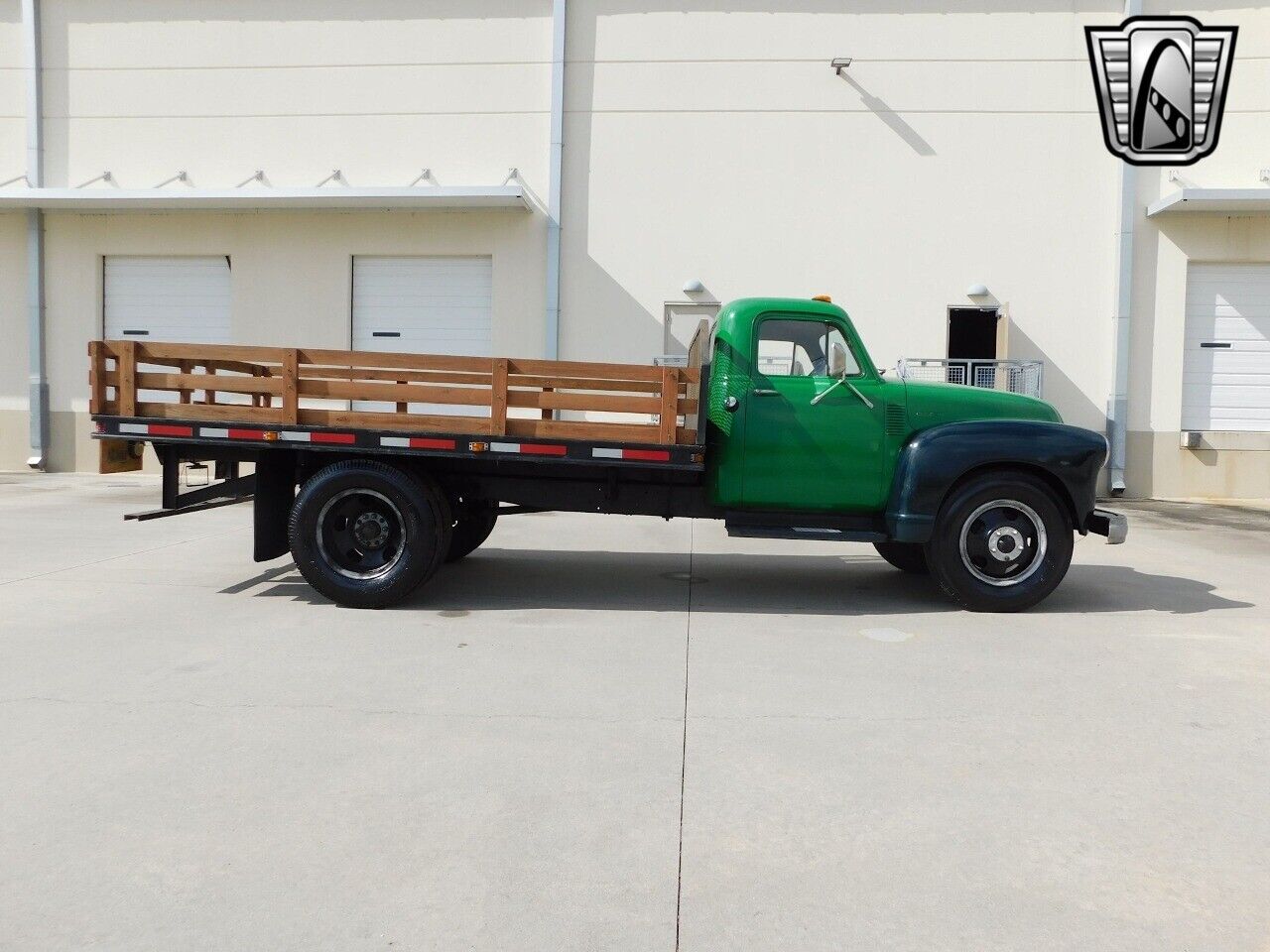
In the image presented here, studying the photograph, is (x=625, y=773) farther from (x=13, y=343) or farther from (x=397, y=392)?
(x=13, y=343)

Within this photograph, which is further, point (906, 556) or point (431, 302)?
point (431, 302)

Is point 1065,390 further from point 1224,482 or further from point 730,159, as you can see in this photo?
point 730,159

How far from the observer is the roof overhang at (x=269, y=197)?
46.6 feet

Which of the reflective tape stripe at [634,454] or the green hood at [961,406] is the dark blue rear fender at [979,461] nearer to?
the green hood at [961,406]

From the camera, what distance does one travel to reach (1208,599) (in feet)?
22.5

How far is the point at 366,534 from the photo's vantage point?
20.8ft

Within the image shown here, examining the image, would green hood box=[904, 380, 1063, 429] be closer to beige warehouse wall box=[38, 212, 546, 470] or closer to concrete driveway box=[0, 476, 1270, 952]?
concrete driveway box=[0, 476, 1270, 952]

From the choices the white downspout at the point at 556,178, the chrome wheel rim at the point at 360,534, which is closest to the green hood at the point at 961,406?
the chrome wheel rim at the point at 360,534

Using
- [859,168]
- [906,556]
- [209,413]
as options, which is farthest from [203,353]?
[859,168]

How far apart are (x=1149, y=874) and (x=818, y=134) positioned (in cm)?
1354

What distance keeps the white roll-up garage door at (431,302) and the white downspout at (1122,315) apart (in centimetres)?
976

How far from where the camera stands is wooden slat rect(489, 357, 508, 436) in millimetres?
6188

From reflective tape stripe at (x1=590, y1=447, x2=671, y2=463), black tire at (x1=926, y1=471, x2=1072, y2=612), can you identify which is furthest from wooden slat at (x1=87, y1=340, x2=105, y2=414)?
black tire at (x1=926, y1=471, x2=1072, y2=612)

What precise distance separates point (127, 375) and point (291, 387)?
1.07 meters
